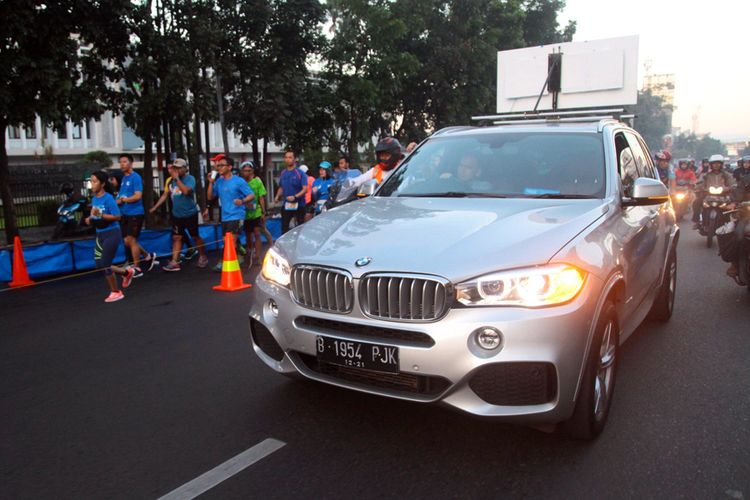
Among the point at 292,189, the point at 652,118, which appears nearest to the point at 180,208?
the point at 292,189

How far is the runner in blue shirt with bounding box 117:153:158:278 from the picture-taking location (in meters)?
9.91

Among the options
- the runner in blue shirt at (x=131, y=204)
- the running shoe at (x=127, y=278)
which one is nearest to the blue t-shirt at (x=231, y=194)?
the runner in blue shirt at (x=131, y=204)

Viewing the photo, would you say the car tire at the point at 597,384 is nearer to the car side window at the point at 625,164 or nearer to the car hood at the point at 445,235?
the car hood at the point at 445,235

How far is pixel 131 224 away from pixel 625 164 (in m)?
7.93

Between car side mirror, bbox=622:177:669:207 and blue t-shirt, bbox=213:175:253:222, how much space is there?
7015mm

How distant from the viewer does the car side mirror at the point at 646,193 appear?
13.4 ft

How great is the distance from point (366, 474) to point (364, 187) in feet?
8.10

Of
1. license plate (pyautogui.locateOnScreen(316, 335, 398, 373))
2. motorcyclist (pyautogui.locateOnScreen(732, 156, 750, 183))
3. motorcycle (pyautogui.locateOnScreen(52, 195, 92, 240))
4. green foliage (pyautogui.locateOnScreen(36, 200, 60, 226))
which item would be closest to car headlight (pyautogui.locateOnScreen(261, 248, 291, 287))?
license plate (pyautogui.locateOnScreen(316, 335, 398, 373))

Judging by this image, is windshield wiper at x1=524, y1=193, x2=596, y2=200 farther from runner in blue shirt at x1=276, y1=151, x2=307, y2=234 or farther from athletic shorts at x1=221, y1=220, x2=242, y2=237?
runner in blue shirt at x1=276, y1=151, x2=307, y2=234

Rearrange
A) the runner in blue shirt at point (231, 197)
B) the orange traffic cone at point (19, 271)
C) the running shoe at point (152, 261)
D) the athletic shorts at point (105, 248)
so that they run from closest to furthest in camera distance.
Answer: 1. the athletic shorts at point (105, 248)
2. the orange traffic cone at point (19, 271)
3. the runner in blue shirt at point (231, 197)
4. the running shoe at point (152, 261)

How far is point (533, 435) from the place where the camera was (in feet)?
11.8

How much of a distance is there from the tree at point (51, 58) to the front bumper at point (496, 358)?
38.3ft

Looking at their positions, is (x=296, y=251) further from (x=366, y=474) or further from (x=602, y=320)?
(x=602, y=320)

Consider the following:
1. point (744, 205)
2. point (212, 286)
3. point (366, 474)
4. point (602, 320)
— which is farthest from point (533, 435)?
point (212, 286)
